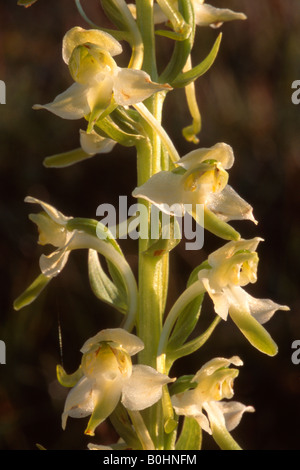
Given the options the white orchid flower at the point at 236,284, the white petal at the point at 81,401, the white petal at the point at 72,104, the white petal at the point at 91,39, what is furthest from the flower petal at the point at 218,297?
the white petal at the point at 91,39

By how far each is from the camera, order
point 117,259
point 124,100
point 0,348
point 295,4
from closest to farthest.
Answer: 1. point 124,100
2. point 117,259
3. point 0,348
4. point 295,4

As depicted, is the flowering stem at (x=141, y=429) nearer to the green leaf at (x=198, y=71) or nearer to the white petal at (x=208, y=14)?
the green leaf at (x=198, y=71)

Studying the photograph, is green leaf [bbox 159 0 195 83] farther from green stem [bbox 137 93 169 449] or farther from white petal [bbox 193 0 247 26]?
white petal [bbox 193 0 247 26]

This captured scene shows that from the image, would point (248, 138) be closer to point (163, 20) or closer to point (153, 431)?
point (163, 20)

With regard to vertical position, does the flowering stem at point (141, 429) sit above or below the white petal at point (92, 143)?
below

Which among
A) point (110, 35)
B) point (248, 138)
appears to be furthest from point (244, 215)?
point (248, 138)

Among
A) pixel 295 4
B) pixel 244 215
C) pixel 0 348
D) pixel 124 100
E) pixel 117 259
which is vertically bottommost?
pixel 0 348

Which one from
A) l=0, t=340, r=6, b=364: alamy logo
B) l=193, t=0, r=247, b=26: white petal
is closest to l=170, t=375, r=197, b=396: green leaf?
l=193, t=0, r=247, b=26: white petal
